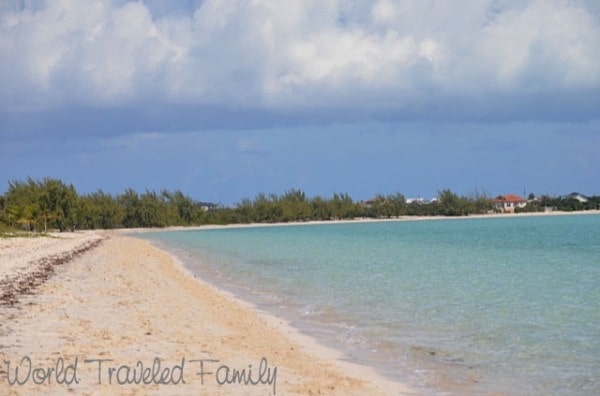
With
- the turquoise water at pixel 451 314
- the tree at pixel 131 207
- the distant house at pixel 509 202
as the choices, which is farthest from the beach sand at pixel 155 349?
the distant house at pixel 509 202

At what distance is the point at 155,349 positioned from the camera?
9734 mm

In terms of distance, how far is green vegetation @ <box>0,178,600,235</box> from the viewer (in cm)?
7475

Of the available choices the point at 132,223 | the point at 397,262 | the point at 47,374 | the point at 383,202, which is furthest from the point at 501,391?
the point at 383,202

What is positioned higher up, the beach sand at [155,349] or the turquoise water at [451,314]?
the beach sand at [155,349]

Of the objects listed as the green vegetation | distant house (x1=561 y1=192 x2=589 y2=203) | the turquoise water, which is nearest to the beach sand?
the turquoise water

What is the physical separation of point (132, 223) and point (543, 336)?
325ft

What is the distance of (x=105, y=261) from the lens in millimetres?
30406

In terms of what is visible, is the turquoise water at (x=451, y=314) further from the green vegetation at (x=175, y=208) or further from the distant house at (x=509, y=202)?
the distant house at (x=509, y=202)

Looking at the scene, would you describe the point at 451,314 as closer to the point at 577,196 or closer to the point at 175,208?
the point at 175,208

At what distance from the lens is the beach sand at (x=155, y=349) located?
7.80 meters

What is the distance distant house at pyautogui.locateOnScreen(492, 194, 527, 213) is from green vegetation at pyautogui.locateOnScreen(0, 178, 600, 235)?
2.81m

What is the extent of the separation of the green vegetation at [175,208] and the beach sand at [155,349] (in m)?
41.6

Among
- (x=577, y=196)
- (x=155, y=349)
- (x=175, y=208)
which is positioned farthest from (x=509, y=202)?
(x=155, y=349)

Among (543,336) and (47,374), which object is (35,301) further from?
(543,336)
